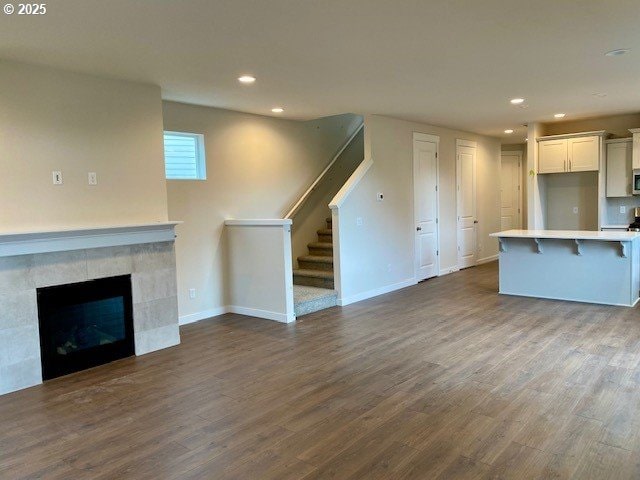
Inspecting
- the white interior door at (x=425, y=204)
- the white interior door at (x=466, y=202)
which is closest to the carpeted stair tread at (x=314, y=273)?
the white interior door at (x=425, y=204)

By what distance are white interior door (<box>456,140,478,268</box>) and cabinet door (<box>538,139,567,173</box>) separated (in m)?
1.38

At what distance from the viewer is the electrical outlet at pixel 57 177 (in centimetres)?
403

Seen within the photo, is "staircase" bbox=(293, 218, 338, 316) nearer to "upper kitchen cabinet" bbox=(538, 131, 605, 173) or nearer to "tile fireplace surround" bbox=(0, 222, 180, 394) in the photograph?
"tile fireplace surround" bbox=(0, 222, 180, 394)

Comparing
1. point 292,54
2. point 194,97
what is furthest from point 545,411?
point 194,97

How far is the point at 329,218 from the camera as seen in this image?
25.5 ft

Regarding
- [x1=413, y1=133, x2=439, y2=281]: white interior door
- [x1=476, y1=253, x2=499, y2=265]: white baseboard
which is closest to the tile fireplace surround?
[x1=413, y1=133, x2=439, y2=281]: white interior door

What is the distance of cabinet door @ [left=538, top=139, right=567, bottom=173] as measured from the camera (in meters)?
7.78

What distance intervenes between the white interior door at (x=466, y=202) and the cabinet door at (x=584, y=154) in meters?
1.86

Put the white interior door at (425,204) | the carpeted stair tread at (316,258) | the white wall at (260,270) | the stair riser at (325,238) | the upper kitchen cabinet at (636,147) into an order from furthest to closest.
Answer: the white interior door at (425,204) < the stair riser at (325,238) < the upper kitchen cabinet at (636,147) < the carpeted stair tread at (316,258) < the white wall at (260,270)

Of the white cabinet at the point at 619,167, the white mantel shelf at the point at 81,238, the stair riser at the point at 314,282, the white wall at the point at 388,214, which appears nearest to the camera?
the white mantel shelf at the point at 81,238

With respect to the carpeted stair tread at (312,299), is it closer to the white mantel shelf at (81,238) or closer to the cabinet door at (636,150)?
the white mantel shelf at (81,238)

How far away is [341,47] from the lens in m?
3.61

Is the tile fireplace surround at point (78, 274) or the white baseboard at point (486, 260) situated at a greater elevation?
the tile fireplace surround at point (78, 274)

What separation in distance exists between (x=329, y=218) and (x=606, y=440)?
18.2ft
